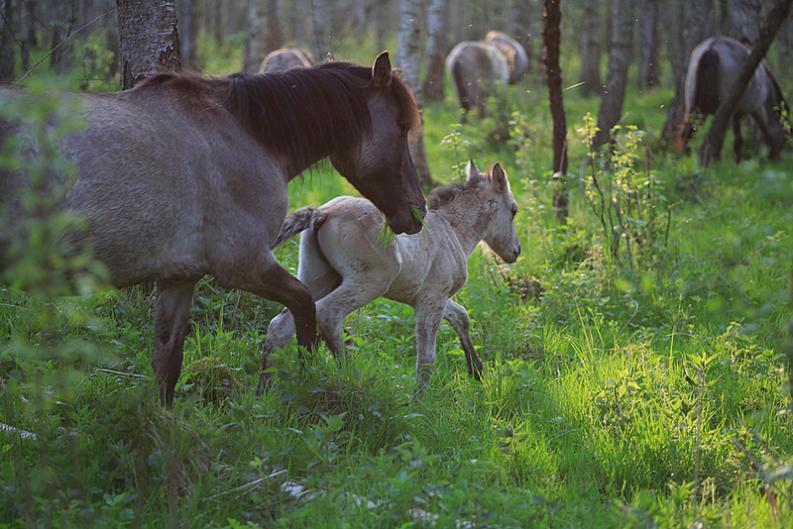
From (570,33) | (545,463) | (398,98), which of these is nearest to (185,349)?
(398,98)

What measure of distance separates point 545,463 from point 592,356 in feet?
5.28

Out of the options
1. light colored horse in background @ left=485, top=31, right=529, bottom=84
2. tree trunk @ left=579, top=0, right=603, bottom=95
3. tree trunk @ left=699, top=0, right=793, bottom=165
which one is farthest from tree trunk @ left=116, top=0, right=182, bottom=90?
light colored horse in background @ left=485, top=31, right=529, bottom=84

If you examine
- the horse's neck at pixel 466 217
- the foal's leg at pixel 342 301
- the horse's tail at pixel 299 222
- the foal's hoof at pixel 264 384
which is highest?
the horse's tail at pixel 299 222

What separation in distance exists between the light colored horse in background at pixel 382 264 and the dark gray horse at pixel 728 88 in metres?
7.51

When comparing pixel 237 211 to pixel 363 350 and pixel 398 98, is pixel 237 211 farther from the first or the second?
pixel 363 350

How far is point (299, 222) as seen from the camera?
5.53 meters

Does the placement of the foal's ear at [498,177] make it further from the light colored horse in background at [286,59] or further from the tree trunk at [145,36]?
the light colored horse in background at [286,59]

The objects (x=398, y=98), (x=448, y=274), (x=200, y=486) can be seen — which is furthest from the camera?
(x=448, y=274)

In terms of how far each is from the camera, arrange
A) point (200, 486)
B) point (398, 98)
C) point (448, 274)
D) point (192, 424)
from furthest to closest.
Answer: point (448, 274), point (398, 98), point (192, 424), point (200, 486)

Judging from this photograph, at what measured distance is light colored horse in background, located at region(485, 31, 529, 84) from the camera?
2369cm

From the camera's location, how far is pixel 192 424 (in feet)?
13.3

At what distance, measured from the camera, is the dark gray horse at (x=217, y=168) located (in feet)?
13.5

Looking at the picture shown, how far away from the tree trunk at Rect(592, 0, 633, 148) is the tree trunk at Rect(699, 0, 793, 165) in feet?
4.65

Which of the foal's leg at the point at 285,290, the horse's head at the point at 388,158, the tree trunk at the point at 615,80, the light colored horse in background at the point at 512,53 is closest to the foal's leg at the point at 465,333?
the horse's head at the point at 388,158
